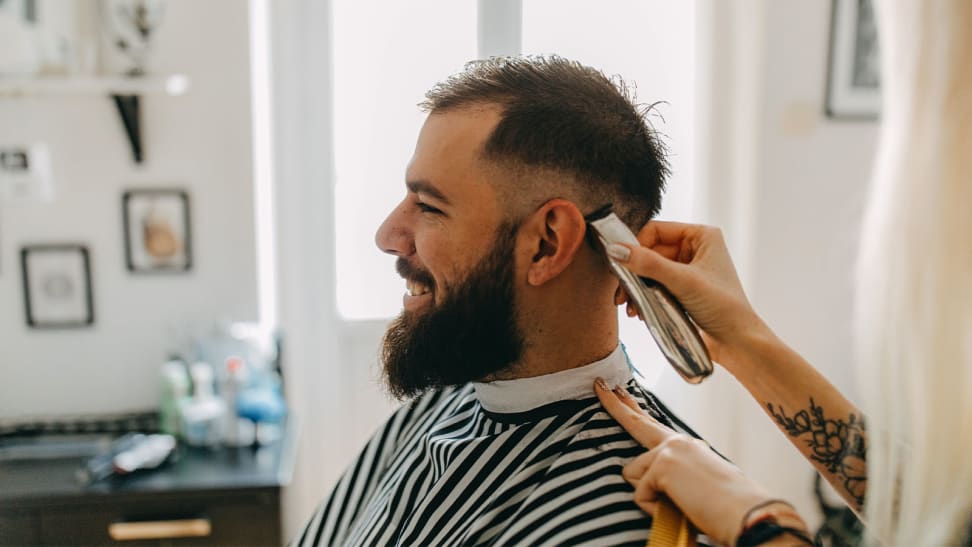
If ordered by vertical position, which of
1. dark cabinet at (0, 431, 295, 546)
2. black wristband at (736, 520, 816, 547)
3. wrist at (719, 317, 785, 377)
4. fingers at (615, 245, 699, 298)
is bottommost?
dark cabinet at (0, 431, 295, 546)

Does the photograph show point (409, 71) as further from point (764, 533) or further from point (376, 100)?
point (764, 533)

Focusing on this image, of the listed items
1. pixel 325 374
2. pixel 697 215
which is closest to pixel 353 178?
pixel 325 374

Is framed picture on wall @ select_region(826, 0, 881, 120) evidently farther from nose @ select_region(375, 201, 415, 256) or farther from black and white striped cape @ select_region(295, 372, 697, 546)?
nose @ select_region(375, 201, 415, 256)

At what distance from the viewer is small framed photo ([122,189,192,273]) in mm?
2021

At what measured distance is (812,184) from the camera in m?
2.29

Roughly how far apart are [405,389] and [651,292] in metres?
0.41

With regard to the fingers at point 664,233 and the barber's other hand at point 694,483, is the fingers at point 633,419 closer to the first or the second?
the barber's other hand at point 694,483

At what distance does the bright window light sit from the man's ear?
4.25ft

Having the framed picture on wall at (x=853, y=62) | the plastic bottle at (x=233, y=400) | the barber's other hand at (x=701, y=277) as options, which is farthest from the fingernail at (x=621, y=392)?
the framed picture on wall at (x=853, y=62)

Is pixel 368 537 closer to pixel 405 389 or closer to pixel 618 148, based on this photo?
pixel 405 389

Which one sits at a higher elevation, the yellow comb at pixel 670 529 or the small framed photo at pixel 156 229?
the small framed photo at pixel 156 229

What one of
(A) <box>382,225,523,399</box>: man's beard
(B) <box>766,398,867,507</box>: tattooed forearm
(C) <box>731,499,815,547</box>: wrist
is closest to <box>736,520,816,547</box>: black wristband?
(C) <box>731,499,815,547</box>: wrist

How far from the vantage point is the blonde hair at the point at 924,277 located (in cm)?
61

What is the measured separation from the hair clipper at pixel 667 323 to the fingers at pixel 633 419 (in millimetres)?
78
